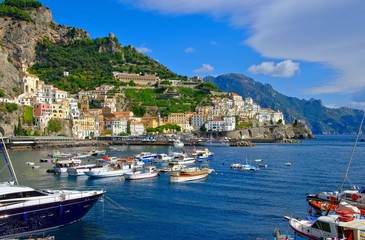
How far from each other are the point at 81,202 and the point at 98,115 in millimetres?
100738

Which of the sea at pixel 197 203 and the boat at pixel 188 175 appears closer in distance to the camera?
the sea at pixel 197 203

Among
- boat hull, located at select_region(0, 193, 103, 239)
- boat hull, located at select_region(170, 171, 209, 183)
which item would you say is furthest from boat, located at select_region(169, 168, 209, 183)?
boat hull, located at select_region(0, 193, 103, 239)

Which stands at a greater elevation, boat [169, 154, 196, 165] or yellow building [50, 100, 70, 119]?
yellow building [50, 100, 70, 119]

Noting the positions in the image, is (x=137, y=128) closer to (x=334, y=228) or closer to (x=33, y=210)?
(x=33, y=210)

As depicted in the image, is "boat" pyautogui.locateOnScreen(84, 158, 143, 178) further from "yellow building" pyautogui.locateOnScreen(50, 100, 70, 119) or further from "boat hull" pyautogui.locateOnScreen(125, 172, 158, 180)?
"yellow building" pyautogui.locateOnScreen(50, 100, 70, 119)

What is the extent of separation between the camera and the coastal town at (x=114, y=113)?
346 feet

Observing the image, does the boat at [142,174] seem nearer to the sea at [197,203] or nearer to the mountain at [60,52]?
the sea at [197,203]

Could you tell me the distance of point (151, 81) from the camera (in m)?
161

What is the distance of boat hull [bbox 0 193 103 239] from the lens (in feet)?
68.6

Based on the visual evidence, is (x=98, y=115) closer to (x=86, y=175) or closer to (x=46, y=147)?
(x=46, y=147)

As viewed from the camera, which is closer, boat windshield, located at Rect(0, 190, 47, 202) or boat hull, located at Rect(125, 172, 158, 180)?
boat windshield, located at Rect(0, 190, 47, 202)

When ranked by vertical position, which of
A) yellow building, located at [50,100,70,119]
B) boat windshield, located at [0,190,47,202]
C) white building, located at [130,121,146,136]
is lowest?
boat windshield, located at [0,190,47,202]

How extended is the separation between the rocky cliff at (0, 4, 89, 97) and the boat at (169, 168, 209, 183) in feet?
245

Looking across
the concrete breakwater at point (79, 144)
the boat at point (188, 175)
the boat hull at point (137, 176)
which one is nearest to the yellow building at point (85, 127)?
the concrete breakwater at point (79, 144)
